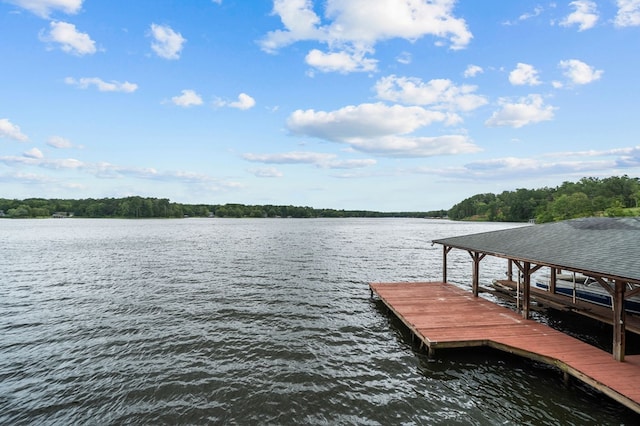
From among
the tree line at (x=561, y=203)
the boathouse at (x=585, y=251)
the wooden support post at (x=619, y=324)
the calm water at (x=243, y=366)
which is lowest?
the calm water at (x=243, y=366)

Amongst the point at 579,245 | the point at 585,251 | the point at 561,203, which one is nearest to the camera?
the point at 585,251

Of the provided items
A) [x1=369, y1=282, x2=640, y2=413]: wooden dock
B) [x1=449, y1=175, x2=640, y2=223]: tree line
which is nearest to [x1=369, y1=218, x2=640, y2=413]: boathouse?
A: [x1=369, y1=282, x2=640, y2=413]: wooden dock

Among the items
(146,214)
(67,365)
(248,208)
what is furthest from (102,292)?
(248,208)

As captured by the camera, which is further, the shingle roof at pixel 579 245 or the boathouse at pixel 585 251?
the shingle roof at pixel 579 245

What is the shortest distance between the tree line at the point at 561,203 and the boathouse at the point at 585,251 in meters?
72.8

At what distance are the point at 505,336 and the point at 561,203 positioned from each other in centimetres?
11205

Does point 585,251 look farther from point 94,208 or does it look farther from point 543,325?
point 94,208

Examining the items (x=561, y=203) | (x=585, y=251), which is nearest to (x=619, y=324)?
(x=585, y=251)

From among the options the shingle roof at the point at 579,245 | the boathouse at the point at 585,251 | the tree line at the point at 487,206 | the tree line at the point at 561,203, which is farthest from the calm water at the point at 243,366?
the tree line at the point at 487,206

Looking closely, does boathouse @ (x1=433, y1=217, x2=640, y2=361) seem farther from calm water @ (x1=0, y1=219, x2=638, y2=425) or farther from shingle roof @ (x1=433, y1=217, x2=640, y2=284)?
calm water @ (x1=0, y1=219, x2=638, y2=425)

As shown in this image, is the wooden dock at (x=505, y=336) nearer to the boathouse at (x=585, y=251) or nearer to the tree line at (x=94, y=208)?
the boathouse at (x=585, y=251)

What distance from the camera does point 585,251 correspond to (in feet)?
34.1

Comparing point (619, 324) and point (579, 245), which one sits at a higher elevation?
point (579, 245)

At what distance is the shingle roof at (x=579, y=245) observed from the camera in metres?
8.77
